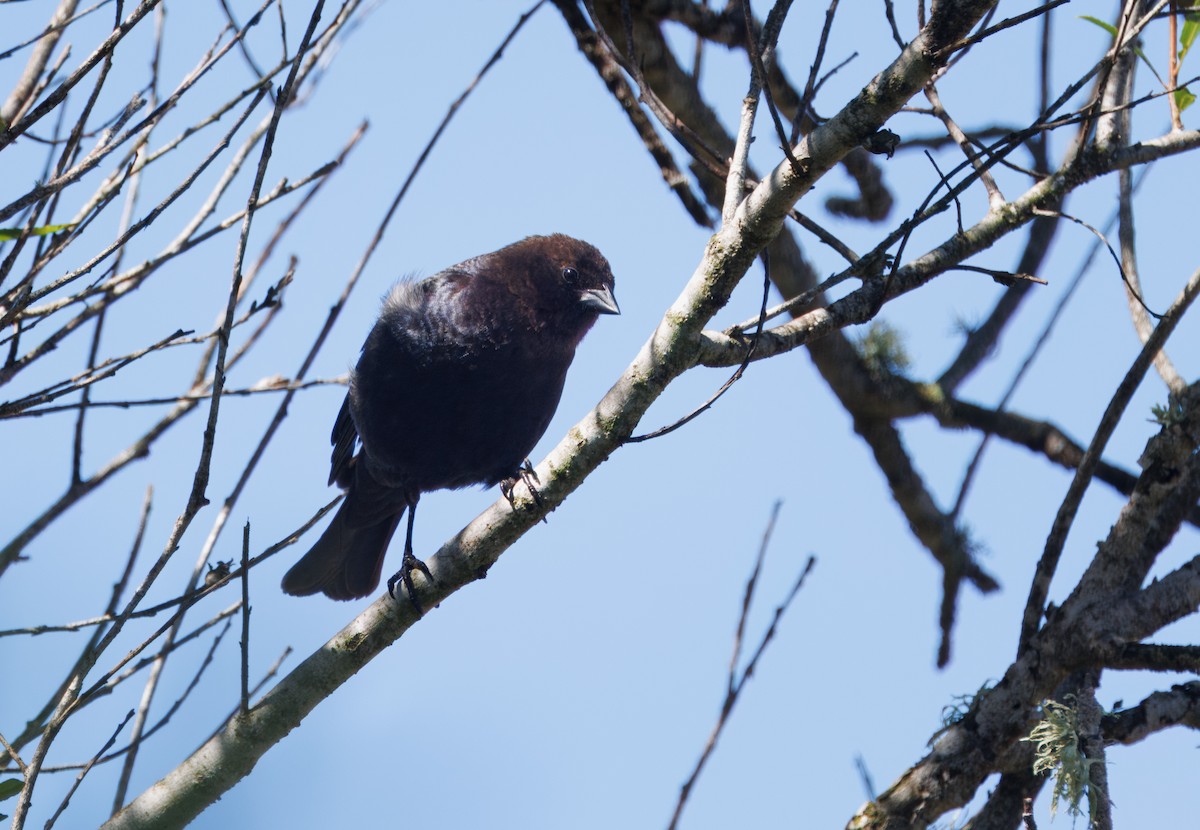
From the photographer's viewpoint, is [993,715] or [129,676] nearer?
[129,676]

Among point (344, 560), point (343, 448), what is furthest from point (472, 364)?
point (344, 560)

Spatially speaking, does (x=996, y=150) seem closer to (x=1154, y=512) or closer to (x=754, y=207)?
(x=754, y=207)

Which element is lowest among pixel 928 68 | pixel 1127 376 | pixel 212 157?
pixel 1127 376

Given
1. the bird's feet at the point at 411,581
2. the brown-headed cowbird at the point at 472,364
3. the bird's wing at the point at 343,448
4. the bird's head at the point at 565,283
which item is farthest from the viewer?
the bird's wing at the point at 343,448

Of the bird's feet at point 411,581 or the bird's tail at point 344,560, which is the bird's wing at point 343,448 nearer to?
the bird's tail at point 344,560

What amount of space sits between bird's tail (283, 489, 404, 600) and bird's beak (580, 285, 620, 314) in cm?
130

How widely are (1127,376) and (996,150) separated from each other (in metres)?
0.81

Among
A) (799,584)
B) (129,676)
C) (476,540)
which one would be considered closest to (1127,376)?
(799,584)

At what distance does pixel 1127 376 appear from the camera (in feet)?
10.3

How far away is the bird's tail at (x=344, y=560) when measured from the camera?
5176 millimetres

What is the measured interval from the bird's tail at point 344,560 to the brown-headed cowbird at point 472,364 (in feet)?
1.09

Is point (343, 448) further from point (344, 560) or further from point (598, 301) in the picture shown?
→ point (598, 301)

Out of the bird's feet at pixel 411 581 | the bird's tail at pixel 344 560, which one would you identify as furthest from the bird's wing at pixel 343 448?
the bird's feet at pixel 411 581

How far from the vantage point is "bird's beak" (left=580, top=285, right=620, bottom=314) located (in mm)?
4699
